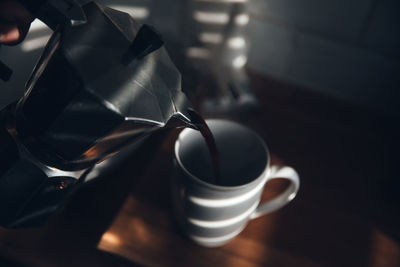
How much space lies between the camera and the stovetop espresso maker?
0.29 metres

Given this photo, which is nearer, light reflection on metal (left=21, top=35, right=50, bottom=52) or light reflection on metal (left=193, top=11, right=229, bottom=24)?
light reflection on metal (left=21, top=35, right=50, bottom=52)

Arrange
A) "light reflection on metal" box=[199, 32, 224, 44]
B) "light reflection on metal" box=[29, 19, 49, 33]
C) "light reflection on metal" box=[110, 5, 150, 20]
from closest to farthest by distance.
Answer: "light reflection on metal" box=[29, 19, 49, 33]
"light reflection on metal" box=[110, 5, 150, 20]
"light reflection on metal" box=[199, 32, 224, 44]

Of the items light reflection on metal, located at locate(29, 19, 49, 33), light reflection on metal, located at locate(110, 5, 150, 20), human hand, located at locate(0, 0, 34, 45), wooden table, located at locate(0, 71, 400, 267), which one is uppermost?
human hand, located at locate(0, 0, 34, 45)

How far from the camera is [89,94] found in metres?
0.29

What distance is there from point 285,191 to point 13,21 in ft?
1.11

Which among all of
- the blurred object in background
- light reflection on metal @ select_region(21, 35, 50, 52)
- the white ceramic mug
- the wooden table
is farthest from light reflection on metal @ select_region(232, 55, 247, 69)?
light reflection on metal @ select_region(21, 35, 50, 52)

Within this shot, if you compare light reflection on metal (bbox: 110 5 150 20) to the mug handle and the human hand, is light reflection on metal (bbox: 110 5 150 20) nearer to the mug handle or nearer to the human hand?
the human hand

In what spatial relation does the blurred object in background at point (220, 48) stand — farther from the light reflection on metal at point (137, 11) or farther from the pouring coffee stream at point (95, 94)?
the pouring coffee stream at point (95, 94)

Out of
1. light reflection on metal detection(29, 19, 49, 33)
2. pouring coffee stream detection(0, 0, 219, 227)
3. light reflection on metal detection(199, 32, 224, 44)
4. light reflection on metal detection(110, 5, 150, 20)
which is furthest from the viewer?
light reflection on metal detection(199, 32, 224, 44)

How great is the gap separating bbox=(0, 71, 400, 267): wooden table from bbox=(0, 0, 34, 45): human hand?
22 cm

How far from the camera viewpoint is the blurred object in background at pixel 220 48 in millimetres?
624

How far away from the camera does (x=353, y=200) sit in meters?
0.53

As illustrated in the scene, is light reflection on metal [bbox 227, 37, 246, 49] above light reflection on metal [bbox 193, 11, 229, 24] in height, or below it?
below

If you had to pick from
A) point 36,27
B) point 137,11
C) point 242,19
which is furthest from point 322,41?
point 36,27
